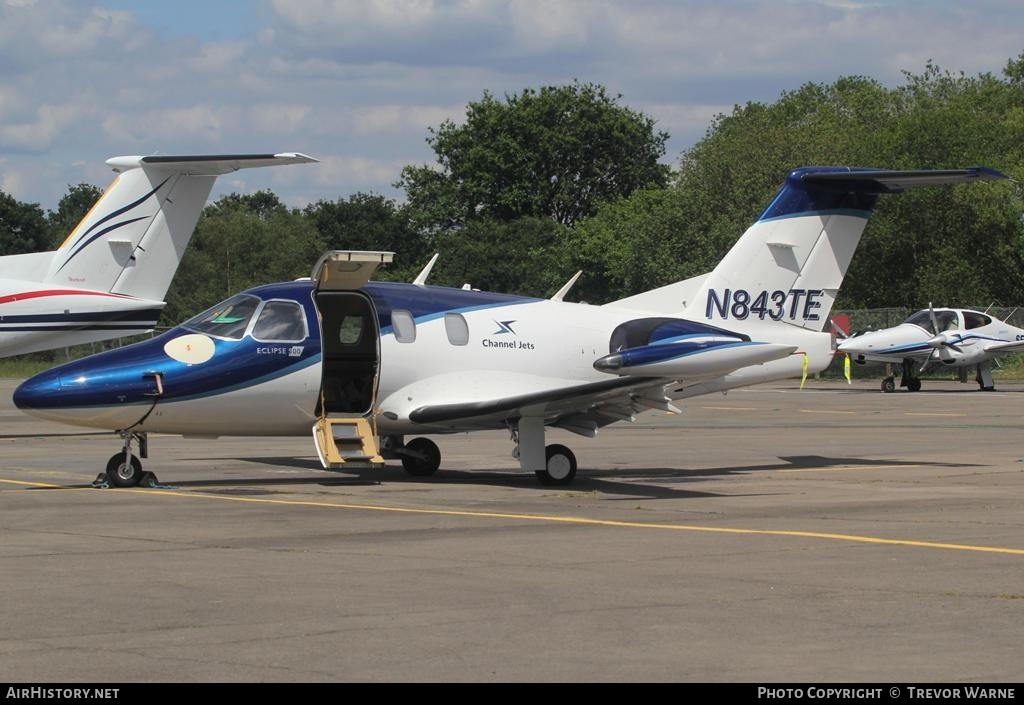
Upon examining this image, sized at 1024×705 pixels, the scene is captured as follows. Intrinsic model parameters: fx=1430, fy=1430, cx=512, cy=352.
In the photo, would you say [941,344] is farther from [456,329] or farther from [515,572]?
[515,572]

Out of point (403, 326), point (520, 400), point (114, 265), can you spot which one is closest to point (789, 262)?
point (520, 400)

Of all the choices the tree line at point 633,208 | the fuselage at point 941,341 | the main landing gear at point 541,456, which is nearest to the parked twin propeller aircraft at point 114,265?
the main landing gear at point 541,456

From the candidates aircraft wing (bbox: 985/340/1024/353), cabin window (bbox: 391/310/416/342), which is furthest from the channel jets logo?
aircraft wing (bbox: 985/340/1024/353)

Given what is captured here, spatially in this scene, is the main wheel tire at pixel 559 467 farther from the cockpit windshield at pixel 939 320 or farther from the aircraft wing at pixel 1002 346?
the aircraft wing at pixel 1002 346

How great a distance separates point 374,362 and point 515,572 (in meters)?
7.70

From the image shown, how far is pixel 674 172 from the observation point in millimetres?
85938

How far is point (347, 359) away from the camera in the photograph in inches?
712

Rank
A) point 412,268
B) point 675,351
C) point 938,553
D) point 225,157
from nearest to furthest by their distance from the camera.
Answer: point 938,553 < point 675,351 < point 225,157 < point 412,268

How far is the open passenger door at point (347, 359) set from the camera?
17.1 meters

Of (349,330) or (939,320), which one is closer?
(349,330)

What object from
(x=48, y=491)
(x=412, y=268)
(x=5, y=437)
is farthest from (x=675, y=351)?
(x=412, y=268)

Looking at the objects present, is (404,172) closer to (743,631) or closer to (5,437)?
(5,437)

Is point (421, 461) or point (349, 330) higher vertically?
point (349, 330)

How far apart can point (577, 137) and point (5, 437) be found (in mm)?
62326
